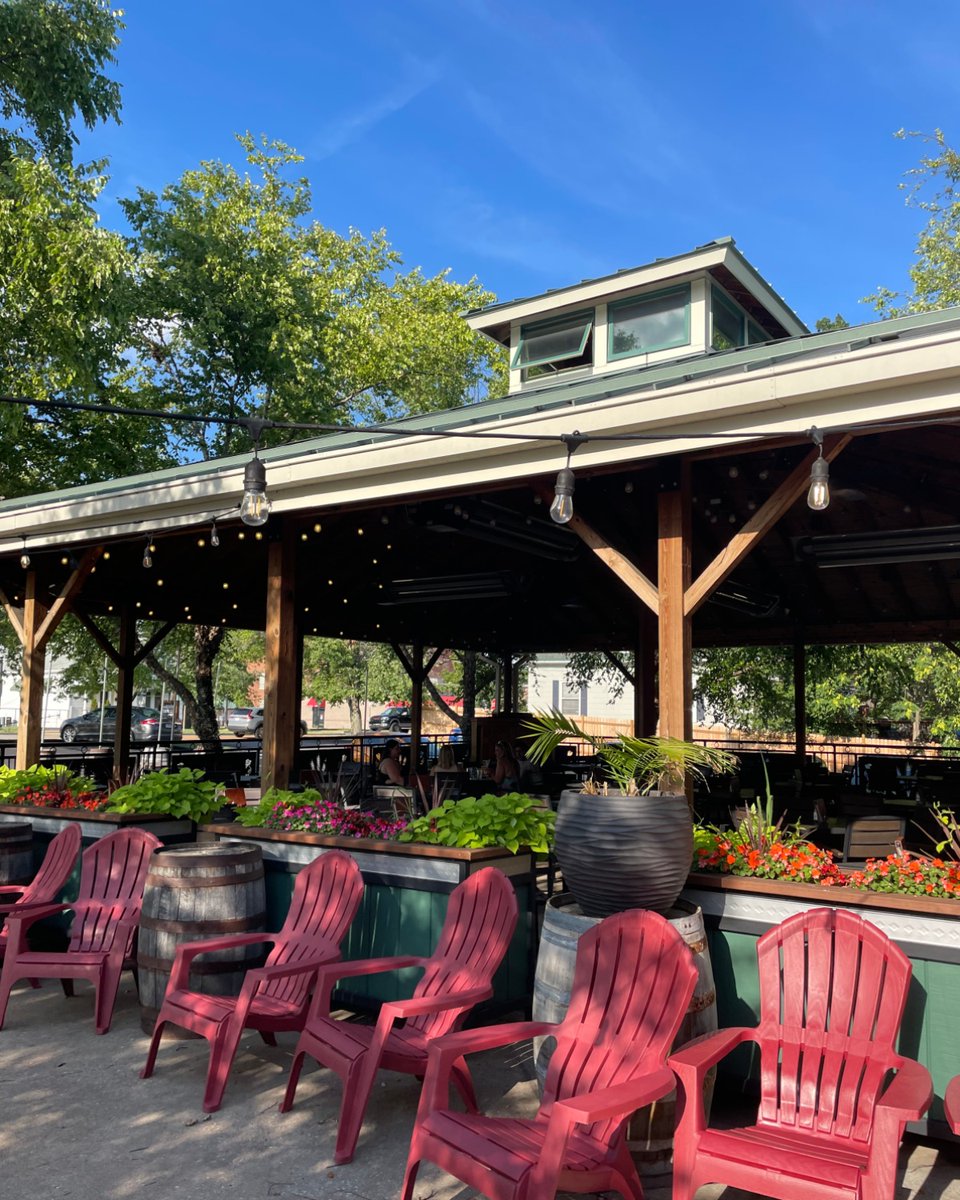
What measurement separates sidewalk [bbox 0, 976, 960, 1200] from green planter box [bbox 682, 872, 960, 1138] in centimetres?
41

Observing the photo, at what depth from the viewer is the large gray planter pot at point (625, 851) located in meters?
3.65

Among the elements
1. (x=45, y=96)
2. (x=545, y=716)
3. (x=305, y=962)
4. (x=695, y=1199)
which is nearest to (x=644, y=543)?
(x=545, y=716)

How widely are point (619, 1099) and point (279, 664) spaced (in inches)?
173

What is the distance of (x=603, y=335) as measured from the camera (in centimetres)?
1016

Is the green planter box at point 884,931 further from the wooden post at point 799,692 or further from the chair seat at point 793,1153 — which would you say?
the wooden post at point 799,692

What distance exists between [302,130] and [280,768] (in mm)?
22907

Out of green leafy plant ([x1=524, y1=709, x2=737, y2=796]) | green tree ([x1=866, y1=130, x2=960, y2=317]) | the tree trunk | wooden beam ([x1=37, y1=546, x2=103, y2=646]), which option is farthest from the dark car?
green leafy plant ([x1=524, y1=709, x2=737, y2=796])

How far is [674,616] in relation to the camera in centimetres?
466

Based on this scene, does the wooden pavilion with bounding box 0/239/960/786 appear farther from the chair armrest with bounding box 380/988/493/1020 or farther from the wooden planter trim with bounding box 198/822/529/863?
the chair armrest with bounding box 380/988/493/1020

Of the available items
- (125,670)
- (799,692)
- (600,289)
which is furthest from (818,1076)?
(125,670)

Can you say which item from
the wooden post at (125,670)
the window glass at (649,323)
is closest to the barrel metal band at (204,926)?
the window glass at (649,323)

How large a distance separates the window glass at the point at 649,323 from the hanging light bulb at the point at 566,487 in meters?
5.61

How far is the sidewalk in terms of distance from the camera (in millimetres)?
3148

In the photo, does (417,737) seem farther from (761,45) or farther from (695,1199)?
(695,1199)
